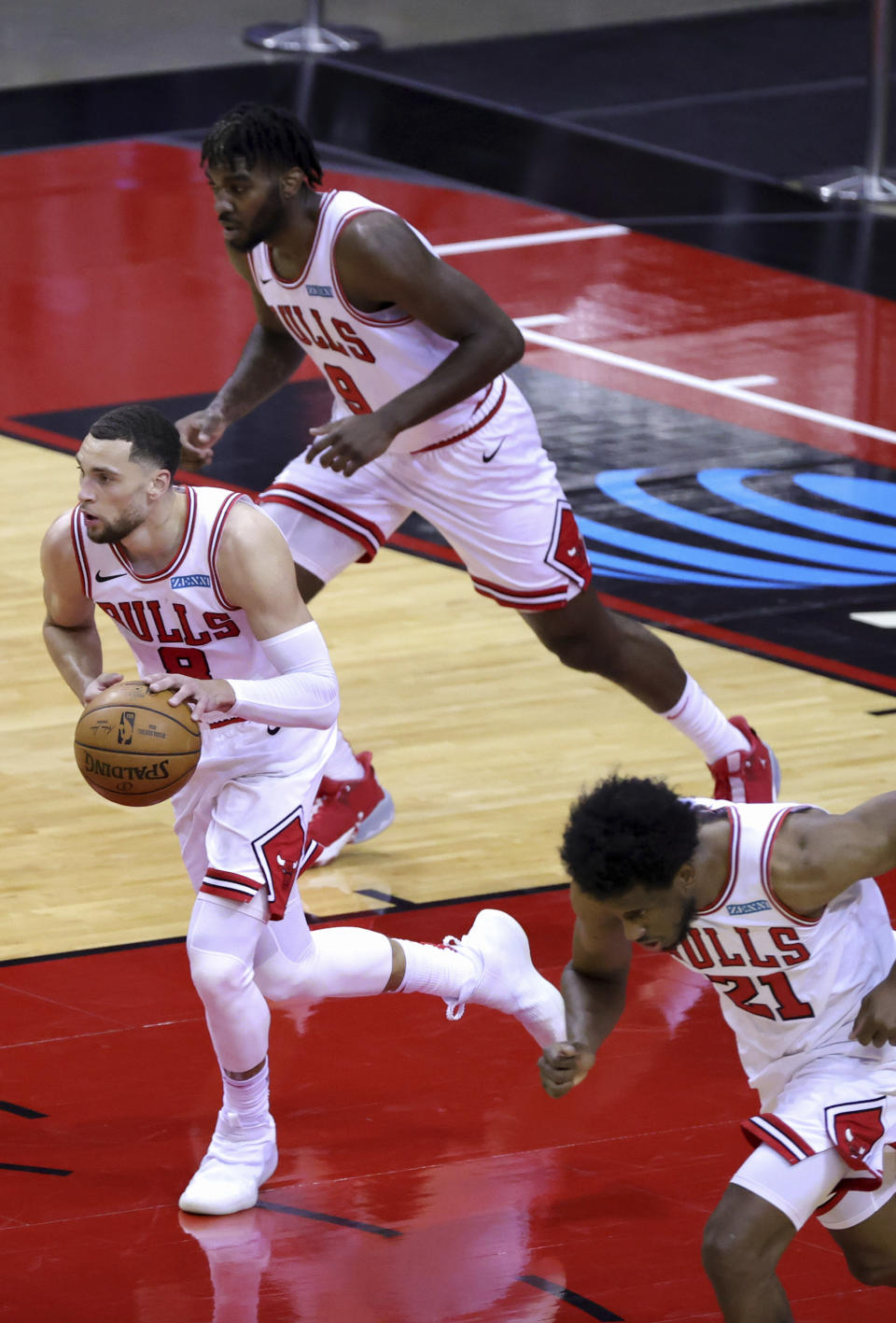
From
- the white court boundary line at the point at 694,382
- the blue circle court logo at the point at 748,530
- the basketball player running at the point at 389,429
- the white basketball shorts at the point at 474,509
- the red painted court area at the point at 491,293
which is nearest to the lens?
the basketball player running at the point at 389,429

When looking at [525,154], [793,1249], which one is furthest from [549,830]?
[525,154]

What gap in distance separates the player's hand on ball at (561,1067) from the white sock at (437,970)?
0.84m

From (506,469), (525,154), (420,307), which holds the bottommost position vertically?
(525,154)

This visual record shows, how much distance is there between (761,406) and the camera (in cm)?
1074

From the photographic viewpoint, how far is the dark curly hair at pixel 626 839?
3.97 meters

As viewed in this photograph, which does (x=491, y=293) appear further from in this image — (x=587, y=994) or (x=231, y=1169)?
(x=587, y=994)

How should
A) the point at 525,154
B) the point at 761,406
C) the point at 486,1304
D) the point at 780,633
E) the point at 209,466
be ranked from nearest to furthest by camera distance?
the point at 486,1304
the point at 780,633
the point at 209,466
the point at 761,406
the point at 525,154

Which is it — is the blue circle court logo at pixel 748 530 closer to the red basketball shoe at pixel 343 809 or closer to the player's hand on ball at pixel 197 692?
the red basketball shoe at pixel 343 809

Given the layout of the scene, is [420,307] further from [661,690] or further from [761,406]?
[761,406]

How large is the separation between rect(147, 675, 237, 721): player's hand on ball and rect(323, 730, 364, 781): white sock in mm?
1938

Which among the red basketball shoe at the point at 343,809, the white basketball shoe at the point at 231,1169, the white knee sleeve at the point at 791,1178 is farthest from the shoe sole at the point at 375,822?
the white knee sleeve at the point at 791,1178

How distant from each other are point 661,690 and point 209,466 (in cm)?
372

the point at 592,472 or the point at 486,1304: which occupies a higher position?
the point at 486,1304

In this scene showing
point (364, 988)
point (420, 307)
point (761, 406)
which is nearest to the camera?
point (364, 988)
